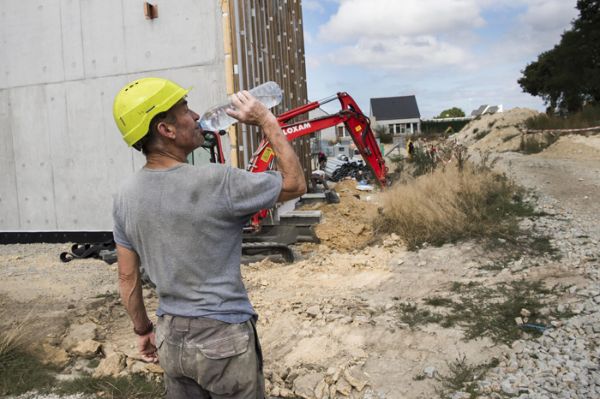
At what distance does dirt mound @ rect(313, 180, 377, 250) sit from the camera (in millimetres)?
8078

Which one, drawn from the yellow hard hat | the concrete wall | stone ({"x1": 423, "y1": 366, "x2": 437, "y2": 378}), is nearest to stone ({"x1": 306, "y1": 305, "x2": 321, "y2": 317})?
stone ({"x1": 423, "y1": 366, "x2": 437, "y2": 378})

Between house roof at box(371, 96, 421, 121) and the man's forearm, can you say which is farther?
house roof at box(371, 96, 421, 121)

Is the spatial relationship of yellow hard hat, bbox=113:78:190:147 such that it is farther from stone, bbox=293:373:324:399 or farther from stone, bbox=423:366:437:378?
stone, bbox=423:366:437:378

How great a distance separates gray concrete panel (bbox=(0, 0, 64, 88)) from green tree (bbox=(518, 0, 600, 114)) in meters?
28.7

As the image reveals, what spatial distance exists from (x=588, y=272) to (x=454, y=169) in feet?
14.6

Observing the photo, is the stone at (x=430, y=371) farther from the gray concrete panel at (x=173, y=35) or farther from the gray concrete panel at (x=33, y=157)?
the gray concrete panel at (x=33, y=157)

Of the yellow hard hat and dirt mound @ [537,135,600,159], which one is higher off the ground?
the yellow hard hat

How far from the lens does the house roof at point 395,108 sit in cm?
6650

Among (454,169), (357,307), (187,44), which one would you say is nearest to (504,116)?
(454,169)

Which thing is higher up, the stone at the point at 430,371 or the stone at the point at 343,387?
the stone at the point at 430,371

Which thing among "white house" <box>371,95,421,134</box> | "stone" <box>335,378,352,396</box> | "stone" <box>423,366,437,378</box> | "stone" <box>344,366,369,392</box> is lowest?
"stone" <box>335,378,352,396</box>

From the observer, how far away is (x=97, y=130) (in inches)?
373

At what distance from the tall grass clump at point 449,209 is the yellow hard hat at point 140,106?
5.90 m

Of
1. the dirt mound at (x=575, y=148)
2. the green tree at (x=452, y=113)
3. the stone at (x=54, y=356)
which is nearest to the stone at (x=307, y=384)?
the stone at (x=54, y=356)
